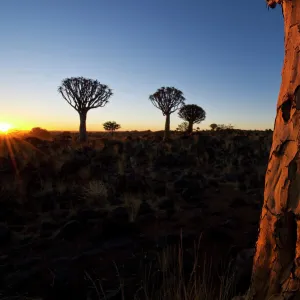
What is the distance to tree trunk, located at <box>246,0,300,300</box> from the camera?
1.96m

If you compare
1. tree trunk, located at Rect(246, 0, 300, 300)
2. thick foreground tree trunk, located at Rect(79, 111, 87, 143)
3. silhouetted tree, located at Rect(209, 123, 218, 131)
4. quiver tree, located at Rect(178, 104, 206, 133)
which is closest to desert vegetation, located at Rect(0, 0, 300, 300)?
tree trunk, located at Rect(246, 0, 300, 300)

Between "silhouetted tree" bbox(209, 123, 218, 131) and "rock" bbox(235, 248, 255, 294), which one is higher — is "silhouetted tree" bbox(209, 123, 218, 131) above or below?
above

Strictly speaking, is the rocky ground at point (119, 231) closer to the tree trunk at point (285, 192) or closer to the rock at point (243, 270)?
the rock at point (243, 270)

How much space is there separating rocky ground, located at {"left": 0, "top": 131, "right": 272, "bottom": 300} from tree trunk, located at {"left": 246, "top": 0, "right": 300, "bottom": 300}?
441 millimetres

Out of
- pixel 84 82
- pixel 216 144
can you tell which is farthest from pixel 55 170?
pixel 84 82

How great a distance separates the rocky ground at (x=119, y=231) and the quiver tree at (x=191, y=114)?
24.1 m

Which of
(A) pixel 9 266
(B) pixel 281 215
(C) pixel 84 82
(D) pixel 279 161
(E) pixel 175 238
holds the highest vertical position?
(C) pixel 84 82

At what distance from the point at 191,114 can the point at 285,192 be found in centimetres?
3319

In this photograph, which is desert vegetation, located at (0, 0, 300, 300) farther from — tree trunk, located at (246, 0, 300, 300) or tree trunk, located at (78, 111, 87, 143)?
tree trunk, located at (78, 111, 87, 143)

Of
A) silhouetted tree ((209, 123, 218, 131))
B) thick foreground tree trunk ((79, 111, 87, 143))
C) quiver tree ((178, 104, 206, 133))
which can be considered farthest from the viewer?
silhouetted tree ((209, 123, 218, 131))

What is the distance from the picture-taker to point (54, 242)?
4695 mm

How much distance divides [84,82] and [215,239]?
917 inches

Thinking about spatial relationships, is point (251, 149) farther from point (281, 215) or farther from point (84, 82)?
point (84, 82)

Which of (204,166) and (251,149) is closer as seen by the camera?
(204,166)
